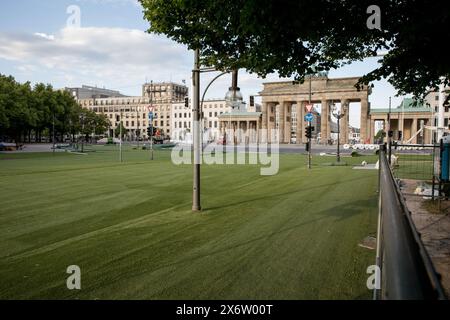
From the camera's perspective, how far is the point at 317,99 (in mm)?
94688

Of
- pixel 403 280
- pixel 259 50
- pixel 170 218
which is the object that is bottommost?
pixel 170 218

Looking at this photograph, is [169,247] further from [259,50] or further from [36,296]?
[259,50]

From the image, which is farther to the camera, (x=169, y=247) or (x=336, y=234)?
(x=336, y=234)

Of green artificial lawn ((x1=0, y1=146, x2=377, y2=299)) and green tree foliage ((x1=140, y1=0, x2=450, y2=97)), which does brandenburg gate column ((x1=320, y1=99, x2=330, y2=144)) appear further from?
green tree foliage ((x1=140, y1=0, x2=450, y2=97))

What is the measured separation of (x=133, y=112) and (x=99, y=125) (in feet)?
173

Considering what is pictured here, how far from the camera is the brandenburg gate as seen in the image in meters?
90.0

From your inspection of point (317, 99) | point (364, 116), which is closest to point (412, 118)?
point (364, 116)

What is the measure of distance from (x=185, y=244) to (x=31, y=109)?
7051 centimetres

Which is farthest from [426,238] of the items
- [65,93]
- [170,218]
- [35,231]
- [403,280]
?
[65,93]

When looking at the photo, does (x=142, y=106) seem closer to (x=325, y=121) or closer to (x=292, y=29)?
(x=325, y=121)

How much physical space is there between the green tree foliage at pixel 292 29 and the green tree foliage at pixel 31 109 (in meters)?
52.5

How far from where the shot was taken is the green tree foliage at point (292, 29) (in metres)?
7.35
